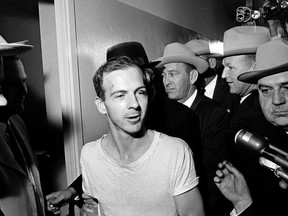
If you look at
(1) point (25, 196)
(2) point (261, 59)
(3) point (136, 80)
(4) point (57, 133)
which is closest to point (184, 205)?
(3) point (136, 80)

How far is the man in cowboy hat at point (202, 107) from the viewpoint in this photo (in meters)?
2.20

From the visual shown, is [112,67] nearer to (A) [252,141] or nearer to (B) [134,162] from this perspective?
(B) [134,162]

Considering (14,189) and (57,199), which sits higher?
(14,189)

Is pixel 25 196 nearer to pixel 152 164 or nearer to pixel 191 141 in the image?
pixel 152 164

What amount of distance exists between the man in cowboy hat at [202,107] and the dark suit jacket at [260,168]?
202mm

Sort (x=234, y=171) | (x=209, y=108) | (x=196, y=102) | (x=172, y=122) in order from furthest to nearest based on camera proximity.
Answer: (x=196, y=102) → (x=209, y=108) → (x=172, y=122) → (x=234, y=171)

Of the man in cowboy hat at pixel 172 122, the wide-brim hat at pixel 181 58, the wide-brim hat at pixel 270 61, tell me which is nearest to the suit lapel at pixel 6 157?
the man in cowboy hat at pixel 172 122

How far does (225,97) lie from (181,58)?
35.4 inches

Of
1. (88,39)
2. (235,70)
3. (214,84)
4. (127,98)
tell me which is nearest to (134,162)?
(127,98)

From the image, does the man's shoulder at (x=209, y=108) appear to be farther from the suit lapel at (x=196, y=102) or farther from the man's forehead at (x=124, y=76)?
the man's forehead at (x=124, y=76)

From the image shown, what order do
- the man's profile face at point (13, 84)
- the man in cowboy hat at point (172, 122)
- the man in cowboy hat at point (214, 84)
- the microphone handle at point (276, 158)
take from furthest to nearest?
1. the man in cowboy hat at point (214, 84)
2. the man in cowboy hat at point (172, 122)
3. the man's profile face at point (13, 84)
4. the microphone handle at point (276, 158)

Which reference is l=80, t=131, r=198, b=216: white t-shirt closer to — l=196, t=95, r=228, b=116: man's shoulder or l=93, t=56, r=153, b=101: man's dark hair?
l=93, t=56, r=153, b=101: man's dark hair

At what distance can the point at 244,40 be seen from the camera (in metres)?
2.83

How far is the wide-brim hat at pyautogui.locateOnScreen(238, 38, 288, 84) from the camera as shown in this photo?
1.85 m
